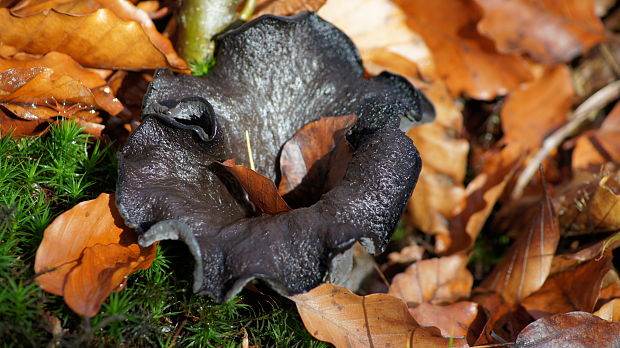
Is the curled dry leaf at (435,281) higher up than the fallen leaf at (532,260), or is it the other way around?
the fallen leaf at (532,260)

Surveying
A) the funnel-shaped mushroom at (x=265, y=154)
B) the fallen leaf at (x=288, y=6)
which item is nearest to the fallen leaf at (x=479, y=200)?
the funnel-shaped mushroom at (x=265, y=154)

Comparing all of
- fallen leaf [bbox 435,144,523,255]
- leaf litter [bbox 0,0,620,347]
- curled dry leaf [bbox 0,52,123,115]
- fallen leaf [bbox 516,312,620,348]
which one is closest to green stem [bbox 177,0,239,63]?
leaf litter [bbox 0,0,620,347]

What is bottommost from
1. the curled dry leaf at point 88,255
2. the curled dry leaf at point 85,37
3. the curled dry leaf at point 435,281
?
the curled dry leaf at point 435,281

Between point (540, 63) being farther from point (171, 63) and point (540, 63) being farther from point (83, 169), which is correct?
point (83, 169)

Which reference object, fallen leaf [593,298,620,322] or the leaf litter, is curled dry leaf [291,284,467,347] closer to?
the leaf litter

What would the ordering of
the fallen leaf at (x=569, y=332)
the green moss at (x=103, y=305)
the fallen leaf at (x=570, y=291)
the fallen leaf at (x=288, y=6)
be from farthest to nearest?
the fallen leaf at (x=288, y=6) < the fallen leaf at (x=570, y=291) < the fallen leaf at (x=569, y=332) < the green moss at (x=103, y=305)

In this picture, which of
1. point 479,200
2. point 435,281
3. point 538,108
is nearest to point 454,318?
point 435,281

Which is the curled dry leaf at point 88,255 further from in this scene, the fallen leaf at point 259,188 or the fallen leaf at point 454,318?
the fallen leaf at point 454,318

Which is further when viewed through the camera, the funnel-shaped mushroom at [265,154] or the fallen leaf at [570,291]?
the fallen leaf at [570,291]
